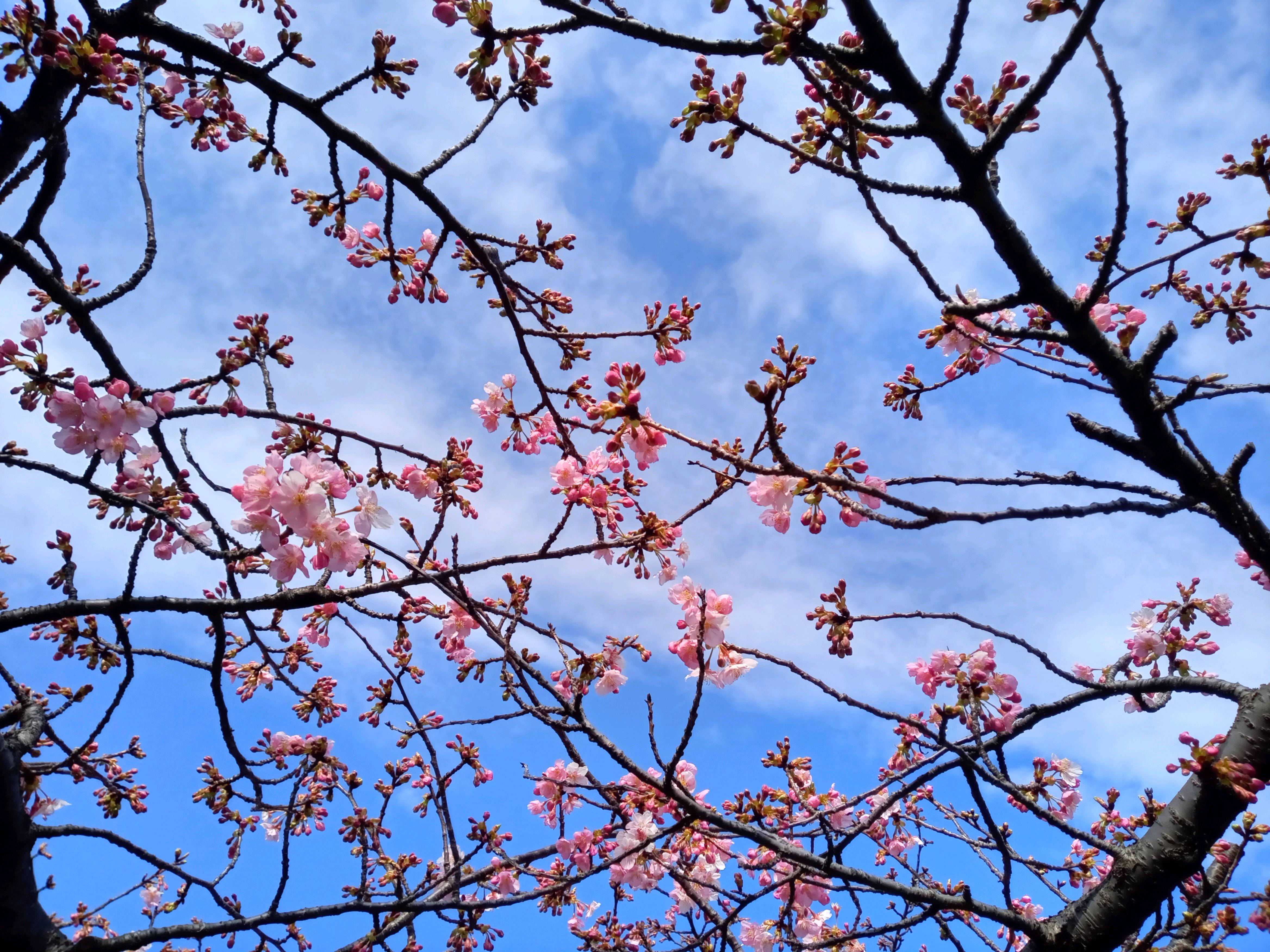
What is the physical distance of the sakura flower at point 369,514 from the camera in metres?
2.76

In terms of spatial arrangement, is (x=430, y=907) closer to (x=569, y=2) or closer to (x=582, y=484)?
(x=582, y=484)

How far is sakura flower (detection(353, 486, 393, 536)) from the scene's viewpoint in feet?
9.05

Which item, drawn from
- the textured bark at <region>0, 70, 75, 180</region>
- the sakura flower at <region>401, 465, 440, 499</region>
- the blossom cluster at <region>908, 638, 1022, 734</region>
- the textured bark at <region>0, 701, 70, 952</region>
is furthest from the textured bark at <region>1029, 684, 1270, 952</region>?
the textured bark at <region>0, 70, 75, 180</region>

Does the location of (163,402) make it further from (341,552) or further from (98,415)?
(341,552)

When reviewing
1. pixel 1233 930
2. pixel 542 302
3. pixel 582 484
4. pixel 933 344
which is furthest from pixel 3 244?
pixel 1233 930

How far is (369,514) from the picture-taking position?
2.78 meters

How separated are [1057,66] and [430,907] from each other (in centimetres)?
352

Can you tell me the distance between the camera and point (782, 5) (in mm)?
1888

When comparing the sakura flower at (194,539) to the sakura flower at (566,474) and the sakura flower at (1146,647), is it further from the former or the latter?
the sakura flower at (1146,647)

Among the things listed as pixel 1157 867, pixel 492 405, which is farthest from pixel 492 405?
pixel 1157 867

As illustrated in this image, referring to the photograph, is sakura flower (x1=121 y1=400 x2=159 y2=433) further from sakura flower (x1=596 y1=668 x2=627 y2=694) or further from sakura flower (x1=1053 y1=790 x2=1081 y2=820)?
sakura flower (x1=1053 y1=790 x2=1081 y2=820)

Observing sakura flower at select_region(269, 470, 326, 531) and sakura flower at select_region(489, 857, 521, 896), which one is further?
sakura flower at select_region(489, 857, 521, 896)

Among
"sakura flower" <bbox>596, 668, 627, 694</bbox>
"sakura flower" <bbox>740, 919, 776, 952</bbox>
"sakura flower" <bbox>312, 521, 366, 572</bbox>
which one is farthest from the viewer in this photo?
"sakura flower" <bbox>740, 919, 776, 952</bbox>

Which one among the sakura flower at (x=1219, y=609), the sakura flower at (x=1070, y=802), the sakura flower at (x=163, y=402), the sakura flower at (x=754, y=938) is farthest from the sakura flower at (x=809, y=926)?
the sakura flower at (x=163, y=402)
